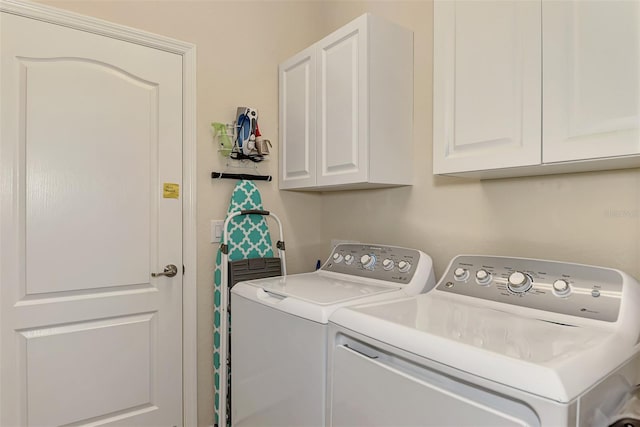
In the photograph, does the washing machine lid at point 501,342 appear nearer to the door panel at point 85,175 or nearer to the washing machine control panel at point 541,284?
the washing machine control panel at point 541,284

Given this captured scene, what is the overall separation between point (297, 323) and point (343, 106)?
40.2 inches

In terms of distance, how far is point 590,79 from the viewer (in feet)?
3.53

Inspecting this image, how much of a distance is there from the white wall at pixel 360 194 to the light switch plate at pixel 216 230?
0.03 metres

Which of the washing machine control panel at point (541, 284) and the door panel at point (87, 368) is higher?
the washing machine control panel at point (541, 284)

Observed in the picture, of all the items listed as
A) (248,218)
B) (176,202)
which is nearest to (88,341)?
(176,202)

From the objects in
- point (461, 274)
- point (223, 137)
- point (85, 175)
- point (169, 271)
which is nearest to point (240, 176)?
point (223, 137)

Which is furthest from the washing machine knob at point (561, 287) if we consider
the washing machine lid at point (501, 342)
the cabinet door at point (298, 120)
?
the cabinet door at point (298, 120)

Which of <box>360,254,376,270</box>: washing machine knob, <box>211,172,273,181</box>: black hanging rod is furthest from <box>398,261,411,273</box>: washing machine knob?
<box>211,172,273,181</box>: black hanging rod

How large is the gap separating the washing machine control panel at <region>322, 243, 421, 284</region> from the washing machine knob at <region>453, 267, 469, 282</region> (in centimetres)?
21

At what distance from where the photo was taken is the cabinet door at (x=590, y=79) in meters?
1.01

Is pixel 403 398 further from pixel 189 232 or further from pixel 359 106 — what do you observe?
pixel 189 232

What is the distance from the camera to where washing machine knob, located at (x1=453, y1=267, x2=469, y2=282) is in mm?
1433

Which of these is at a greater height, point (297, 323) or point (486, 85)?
point (486, 85)

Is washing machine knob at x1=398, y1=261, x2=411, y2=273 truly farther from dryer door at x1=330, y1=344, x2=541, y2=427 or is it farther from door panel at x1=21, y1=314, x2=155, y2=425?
door panel at x1=21, y1=314, x2=155, y2=425
